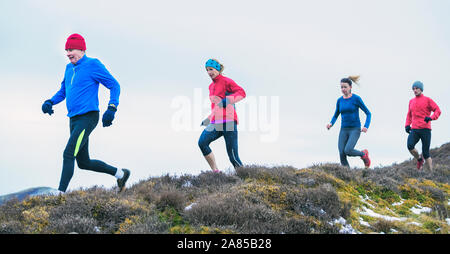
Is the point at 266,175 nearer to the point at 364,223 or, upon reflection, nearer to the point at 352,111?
the point at 364,223

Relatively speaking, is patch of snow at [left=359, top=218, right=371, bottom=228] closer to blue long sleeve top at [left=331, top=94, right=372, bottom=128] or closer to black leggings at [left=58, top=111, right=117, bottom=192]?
black leggings at [left=58, top=111, right=117, bottom=192]

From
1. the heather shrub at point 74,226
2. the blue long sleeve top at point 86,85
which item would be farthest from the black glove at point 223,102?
the heather shrub at point 74,226

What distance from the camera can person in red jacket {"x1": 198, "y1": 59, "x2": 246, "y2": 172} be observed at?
345 inches

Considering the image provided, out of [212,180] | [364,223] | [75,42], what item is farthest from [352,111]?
[75,42]

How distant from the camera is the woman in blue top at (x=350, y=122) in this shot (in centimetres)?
1186

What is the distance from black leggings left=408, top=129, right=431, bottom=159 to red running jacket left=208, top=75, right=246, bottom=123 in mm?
8058

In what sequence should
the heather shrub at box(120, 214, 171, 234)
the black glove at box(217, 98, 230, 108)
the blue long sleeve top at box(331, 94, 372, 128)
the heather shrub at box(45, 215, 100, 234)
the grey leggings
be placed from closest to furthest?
1. the heather shrub at box(120, 214, 171, 234)
2. the heather shrub at box(45, 215, 100, 234)
3. the black glove at box(217, 98, 230, 108)
4. the grey leggings
5. the blue long sleeve top at box(331, 94, 372, 128)

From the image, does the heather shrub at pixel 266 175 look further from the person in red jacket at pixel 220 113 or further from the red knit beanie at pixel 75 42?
the red knit beanie at pixel 75 42

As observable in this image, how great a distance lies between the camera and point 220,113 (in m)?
8.82

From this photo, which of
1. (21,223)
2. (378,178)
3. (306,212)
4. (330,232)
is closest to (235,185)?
(306,212)

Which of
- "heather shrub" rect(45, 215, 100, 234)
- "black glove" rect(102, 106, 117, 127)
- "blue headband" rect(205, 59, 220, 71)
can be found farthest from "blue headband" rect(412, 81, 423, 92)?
"heather shrub" rect(45, 215, 100, 234)

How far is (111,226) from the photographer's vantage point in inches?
229

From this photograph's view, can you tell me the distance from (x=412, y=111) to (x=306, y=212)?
924 cm
